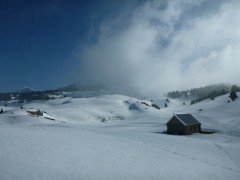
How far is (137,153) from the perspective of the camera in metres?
31.4

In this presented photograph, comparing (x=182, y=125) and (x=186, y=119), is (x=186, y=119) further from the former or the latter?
(x=182, y=125)

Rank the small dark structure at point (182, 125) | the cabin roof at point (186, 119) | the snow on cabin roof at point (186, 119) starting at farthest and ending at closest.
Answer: the snow on cabin roof at point (186, 119)
the cabin roof at point (186, 119)
the small dark structure at point (182, 125)

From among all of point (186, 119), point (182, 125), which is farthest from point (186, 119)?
point (182, 125)

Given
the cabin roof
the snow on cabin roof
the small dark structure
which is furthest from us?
the snow on cabin roof

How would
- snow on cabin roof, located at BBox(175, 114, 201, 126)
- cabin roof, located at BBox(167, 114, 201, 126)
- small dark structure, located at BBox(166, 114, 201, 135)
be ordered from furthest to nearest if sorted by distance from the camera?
snow on cabin roof, located at BBox(175, 114, 201, 126), cabin roof, located at BBox(167, 114, 201, 126), small dark structure, located at BBox(166, 114, 201, 135)

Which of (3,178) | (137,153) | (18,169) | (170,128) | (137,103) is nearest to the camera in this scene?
(3,178)

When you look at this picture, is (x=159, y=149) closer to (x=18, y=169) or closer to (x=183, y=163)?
(x=183, y=163)

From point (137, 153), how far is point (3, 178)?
16195 millimetres

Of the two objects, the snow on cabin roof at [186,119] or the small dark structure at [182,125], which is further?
the snow on cabin roof at [186,119]

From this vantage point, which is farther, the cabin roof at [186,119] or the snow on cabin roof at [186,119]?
the snow on cabin roof at [186,119]

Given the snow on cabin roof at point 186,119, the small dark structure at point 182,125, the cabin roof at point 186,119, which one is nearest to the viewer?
the small dark structure at point 182,125

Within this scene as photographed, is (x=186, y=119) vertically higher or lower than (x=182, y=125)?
higher

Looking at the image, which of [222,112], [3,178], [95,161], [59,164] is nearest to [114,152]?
[95,161]

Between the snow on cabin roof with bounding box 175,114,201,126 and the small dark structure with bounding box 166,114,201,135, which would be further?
the snow on cabin roof with bounding box 175,114,201,126
